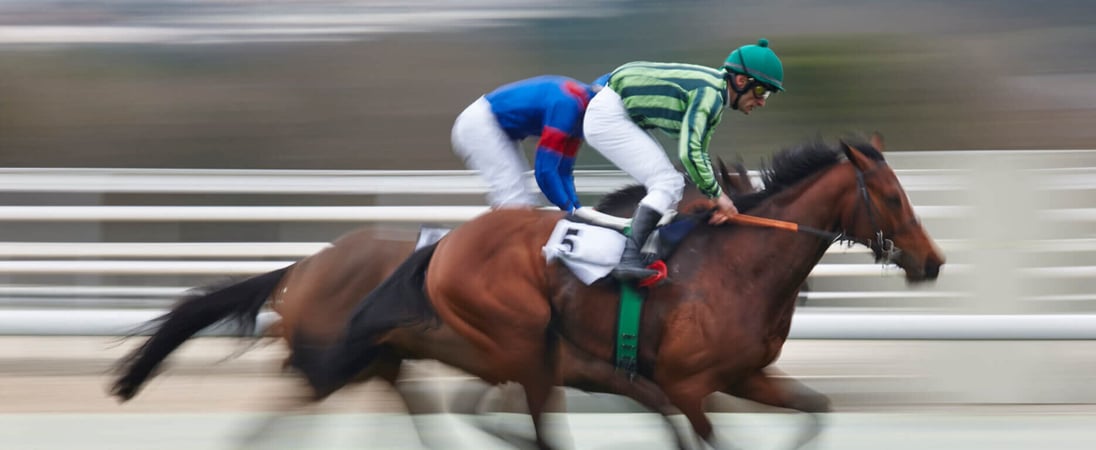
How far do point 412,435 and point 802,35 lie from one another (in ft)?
40.5

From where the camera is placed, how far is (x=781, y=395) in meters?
4.63

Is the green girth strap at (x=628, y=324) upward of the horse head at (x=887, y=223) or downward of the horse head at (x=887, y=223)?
downward

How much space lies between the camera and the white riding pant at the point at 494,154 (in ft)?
16.5

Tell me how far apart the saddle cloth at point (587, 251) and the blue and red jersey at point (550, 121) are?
392mm

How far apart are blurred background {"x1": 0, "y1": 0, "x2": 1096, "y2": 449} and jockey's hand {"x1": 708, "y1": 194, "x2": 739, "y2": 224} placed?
432 mm

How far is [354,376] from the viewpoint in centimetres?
478

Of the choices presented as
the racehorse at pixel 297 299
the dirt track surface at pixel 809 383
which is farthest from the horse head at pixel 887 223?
the dirt track surface at pixel 809 383

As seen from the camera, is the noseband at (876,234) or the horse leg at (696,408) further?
the noseband at (876,234)

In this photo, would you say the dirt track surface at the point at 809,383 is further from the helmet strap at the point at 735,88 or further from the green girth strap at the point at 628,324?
the helmet strap at the point at 735,88

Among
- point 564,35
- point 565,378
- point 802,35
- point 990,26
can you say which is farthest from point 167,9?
point 565,378

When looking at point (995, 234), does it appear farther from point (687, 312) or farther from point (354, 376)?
point (354, 376)

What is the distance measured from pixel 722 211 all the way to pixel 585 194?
2.78 metres

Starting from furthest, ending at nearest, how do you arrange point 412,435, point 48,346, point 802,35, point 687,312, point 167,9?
point 167,9 → point 802,35 → point 48,346 → point 412,435 → point 687,312

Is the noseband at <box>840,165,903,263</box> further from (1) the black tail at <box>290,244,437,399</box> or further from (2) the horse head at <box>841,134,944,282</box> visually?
(1) the black tail at <box>290,244,437,399</box>
